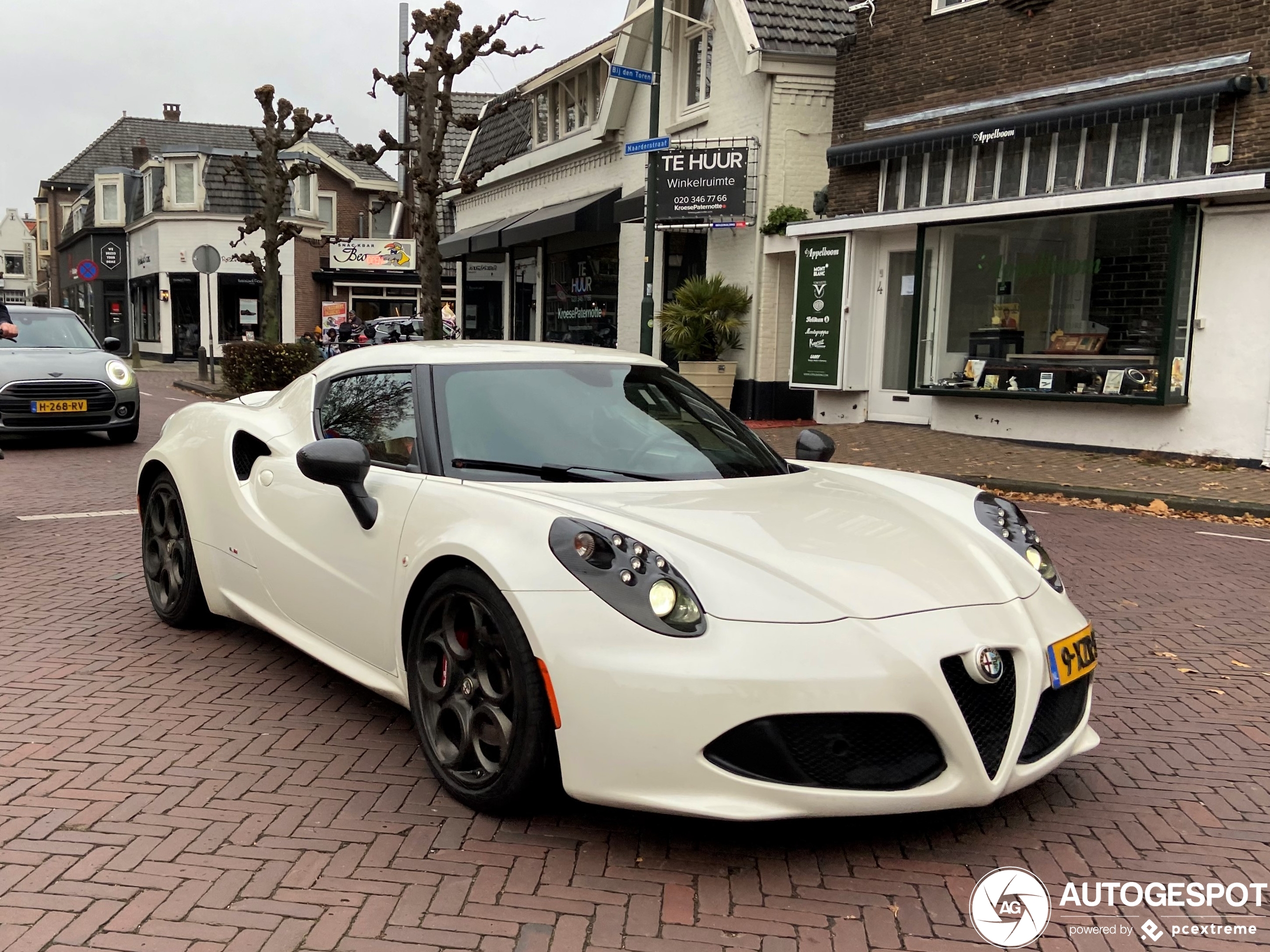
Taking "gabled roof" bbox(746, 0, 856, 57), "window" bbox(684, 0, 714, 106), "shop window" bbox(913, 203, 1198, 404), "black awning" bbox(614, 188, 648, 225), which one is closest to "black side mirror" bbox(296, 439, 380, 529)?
"shop window" bbox(913, 203, 1198, 404)

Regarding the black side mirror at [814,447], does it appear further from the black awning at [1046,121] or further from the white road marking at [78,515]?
the black awning at [1046,121]

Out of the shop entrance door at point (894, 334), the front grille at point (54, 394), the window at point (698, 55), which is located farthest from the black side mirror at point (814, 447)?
the window at point (698, 55)

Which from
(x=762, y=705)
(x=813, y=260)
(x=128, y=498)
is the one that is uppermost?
(x=813, y=260)

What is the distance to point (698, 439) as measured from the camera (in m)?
4.07

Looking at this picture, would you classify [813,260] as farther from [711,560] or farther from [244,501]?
[711,560]

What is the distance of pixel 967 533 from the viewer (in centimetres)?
355

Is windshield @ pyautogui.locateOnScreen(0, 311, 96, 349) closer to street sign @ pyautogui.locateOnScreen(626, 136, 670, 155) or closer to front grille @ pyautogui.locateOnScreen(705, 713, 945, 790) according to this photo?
street sign @ pyautogui.locateOnScreen(626, 136, 670, 155)

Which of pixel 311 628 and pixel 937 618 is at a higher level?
pixel 937 618

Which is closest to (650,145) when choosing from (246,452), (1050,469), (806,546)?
(1050,469)

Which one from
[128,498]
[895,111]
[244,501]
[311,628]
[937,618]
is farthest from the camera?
[895,111]

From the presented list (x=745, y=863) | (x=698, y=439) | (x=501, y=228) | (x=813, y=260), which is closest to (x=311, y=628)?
(x=698, y=439)

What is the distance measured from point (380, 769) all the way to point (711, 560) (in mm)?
1402

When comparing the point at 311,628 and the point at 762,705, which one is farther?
the point at 311,628

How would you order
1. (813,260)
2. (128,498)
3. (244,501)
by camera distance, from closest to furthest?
1. (244,501)
2. (128,498)
3. (813,260)
